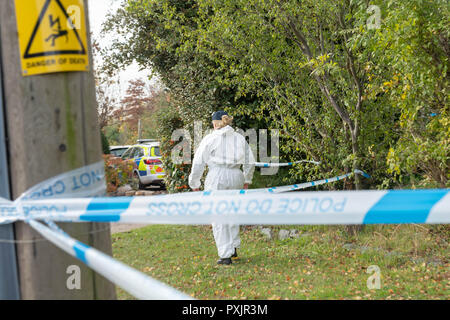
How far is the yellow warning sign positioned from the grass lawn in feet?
11.6

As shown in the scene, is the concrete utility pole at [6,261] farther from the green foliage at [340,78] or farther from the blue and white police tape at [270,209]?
the green foliage at [340,78]

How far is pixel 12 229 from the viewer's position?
6.56 feet

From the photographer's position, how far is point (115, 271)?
178 cm

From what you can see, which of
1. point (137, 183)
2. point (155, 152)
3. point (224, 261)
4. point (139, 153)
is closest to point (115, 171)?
point (224, 261)

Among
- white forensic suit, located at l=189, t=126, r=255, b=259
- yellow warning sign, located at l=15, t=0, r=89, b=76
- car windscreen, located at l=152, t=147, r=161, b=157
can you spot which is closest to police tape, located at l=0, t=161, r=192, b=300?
yellow warning sign, located at l=15, t=0, r=89, b=76

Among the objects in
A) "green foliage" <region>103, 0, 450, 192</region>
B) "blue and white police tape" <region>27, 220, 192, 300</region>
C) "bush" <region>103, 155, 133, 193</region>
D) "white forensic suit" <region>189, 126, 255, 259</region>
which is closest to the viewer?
"blue and white police tape" <region>27, 220, 192, 300</region>

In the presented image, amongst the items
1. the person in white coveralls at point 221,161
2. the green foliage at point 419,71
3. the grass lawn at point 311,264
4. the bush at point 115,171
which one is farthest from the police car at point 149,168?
the green foliage at point 419,71

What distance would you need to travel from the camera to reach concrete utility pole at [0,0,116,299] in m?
1.83

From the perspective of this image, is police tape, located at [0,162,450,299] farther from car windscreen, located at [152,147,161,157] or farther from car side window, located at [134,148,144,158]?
car side window, located at [134,148,144,158]

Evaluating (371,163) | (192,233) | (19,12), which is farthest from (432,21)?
(192,233)

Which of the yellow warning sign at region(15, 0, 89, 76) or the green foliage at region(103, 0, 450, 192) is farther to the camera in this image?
the green foliage at region(103, 0, 450, 192)

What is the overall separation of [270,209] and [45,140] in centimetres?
104
